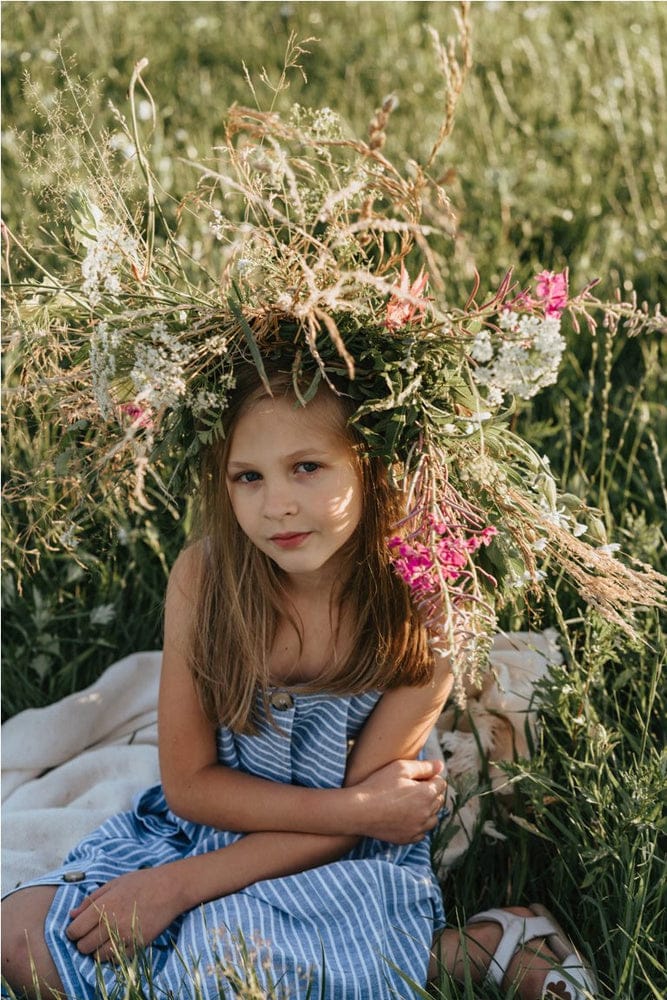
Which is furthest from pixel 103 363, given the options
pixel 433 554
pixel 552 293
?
pixel 552 293

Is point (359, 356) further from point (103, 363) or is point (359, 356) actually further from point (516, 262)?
point (516, 262)

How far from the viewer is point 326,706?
251 cm

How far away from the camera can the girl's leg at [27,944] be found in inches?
92.7

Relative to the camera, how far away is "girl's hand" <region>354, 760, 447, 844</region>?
2.45 m

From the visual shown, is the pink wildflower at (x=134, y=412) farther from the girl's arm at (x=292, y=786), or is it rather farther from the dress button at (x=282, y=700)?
the dress button at (x=282, y=700)

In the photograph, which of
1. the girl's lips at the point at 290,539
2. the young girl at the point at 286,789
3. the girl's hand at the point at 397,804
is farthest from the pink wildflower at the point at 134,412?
the girl's hand at the point at 397,804

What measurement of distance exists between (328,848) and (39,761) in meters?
1.02

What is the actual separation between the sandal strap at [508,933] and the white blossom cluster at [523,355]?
45.6 inches

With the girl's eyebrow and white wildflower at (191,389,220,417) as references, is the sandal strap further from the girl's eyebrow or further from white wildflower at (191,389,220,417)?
white wildflower at (191,389,220,417)

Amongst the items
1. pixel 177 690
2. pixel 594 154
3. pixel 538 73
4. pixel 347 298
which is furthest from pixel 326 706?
pixel 538 73

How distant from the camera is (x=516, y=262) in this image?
418cm

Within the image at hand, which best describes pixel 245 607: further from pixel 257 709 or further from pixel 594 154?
pixel 594 154

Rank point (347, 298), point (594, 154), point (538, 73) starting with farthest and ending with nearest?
point (538, 73)
point (594, 154)
point (347, 298)

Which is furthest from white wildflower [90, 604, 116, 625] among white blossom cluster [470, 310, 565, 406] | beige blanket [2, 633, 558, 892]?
white blossom cluster [470, 310, 565, 406]
